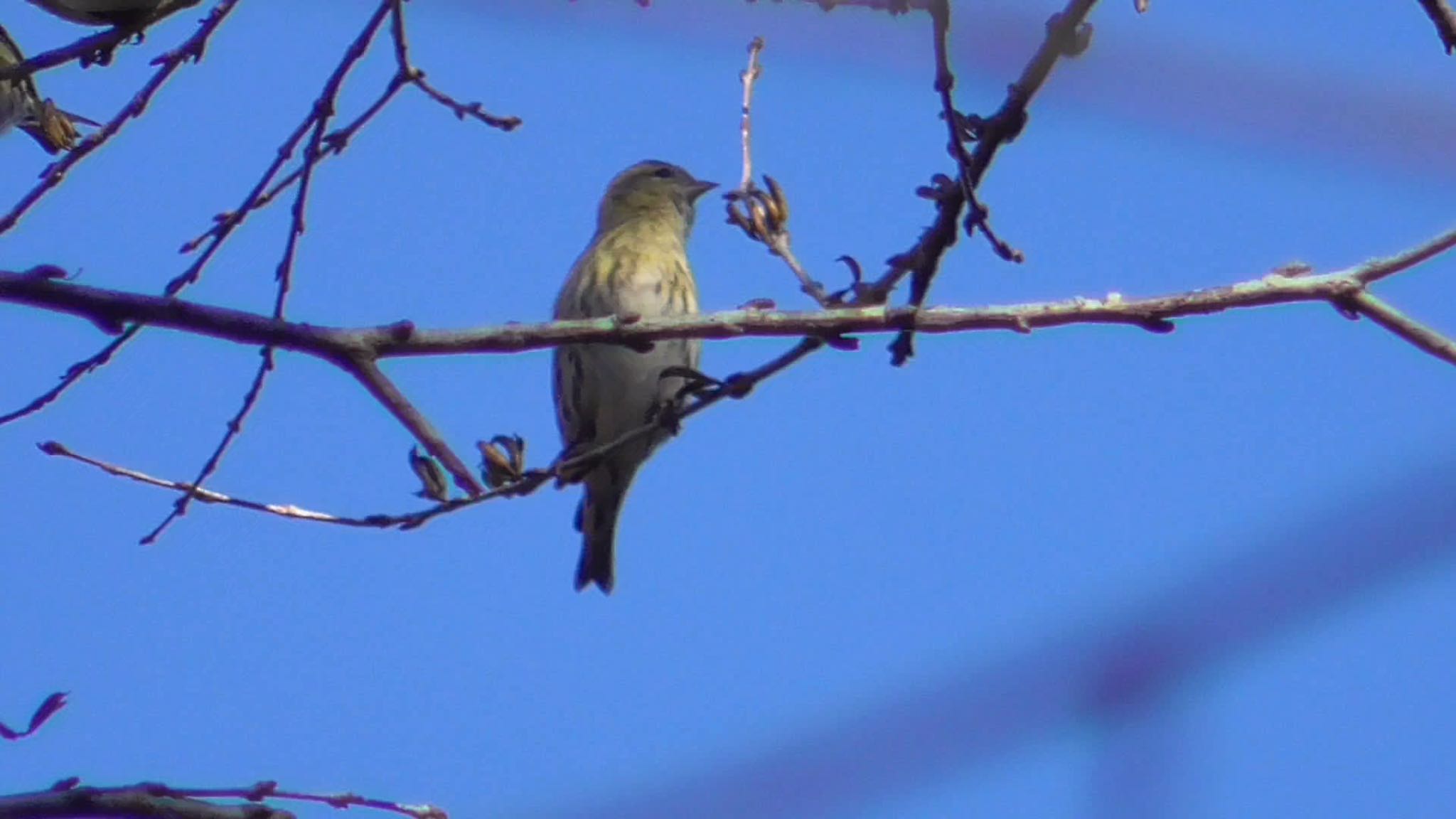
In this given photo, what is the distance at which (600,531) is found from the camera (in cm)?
698

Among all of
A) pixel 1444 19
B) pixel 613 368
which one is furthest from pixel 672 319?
pixel 613 368

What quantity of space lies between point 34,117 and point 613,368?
2.28 m

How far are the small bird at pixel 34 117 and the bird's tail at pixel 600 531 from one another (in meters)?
2.26

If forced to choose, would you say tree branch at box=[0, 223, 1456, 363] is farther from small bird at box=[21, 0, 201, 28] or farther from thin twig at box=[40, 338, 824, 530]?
small bird at box=[21, 0, 201, 28]

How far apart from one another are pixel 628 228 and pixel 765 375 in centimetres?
434

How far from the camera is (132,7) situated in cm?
459

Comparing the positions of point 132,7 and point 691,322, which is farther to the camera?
point 132,7

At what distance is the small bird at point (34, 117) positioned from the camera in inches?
200

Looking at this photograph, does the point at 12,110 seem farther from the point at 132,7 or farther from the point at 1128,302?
the point at 1128,302

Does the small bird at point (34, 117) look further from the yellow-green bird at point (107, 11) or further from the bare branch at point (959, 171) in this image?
the bare branch at point (959, 171)

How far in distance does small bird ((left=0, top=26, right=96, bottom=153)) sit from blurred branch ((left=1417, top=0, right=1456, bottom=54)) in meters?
3.39

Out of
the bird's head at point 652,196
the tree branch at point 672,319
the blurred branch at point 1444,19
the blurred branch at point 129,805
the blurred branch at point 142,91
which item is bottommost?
the blurred branch at point 129,805

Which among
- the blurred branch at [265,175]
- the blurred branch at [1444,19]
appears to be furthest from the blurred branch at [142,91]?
the blurred branch at [1444,19]

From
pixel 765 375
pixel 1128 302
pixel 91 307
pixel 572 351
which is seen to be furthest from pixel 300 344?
pixel 572 351
